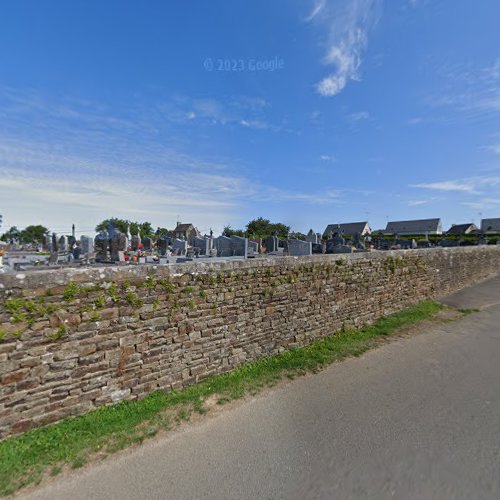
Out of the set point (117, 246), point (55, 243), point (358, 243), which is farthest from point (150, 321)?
point (55, 243)

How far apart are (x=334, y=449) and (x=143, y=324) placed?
2.78 metres

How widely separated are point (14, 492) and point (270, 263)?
4227 millimetres

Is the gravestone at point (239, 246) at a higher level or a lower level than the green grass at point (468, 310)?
higher

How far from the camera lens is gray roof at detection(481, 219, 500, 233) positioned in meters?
67.9

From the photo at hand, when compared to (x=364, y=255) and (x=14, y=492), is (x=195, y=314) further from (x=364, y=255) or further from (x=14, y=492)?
(x=364, y=255)

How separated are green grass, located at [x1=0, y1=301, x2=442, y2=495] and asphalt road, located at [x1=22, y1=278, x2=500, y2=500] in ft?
0.71

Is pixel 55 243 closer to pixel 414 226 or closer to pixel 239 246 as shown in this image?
pixel 239 246

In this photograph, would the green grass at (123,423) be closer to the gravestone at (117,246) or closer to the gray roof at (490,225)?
the gravestone at (117,246)

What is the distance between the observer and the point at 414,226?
3167 inches

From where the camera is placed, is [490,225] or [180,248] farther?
[490,225]

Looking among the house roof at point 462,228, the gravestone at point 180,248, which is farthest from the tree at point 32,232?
the house roof at point 462,228

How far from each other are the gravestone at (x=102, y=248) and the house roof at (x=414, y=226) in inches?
3105

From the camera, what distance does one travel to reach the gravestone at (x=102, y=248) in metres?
12.9

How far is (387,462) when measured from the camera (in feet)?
9.12
